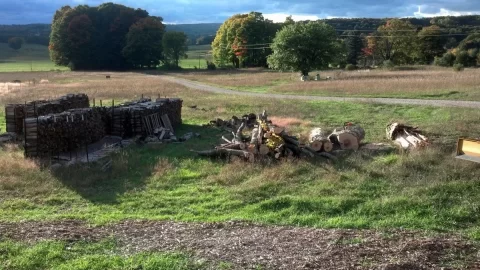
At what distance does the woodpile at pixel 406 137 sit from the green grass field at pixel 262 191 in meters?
0.55

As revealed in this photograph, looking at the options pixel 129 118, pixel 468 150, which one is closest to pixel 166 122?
pixel 129 118

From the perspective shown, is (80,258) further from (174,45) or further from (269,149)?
(174,45)

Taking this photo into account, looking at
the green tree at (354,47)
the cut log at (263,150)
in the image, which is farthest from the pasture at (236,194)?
the green tree at (354,47)

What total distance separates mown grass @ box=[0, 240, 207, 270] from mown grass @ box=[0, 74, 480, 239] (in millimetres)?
1727

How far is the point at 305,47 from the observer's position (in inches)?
2108

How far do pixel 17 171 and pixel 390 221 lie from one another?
1048 centimetres

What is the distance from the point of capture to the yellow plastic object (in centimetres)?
987

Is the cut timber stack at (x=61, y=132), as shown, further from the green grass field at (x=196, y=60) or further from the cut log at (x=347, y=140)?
the green grass field at (x=196, y=60)

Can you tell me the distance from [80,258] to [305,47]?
1887 inches

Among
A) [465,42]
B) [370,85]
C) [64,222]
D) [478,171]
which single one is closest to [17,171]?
[64,222]

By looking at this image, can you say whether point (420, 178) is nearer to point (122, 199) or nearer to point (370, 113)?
point (122, 199)

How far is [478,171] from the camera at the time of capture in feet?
41.2

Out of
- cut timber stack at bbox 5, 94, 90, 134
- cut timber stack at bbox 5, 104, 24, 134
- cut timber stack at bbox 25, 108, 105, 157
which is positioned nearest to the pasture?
cut timber stack at bbox 25, 108, 105, 157

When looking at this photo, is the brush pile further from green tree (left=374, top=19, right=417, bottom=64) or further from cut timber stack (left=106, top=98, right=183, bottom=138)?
green tree (left=374, top=19, right=417, bottom=64)
